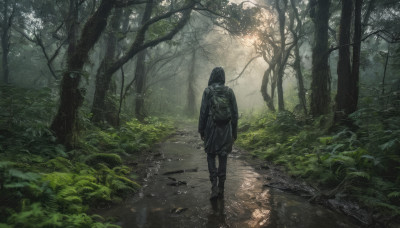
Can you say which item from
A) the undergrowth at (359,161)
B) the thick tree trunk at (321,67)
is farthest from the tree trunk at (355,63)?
the thick tree trunk at (321,67)

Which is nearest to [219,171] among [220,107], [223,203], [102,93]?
[223,203]

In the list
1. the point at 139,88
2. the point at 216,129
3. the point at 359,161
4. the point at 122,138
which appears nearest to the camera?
the point at 216,129

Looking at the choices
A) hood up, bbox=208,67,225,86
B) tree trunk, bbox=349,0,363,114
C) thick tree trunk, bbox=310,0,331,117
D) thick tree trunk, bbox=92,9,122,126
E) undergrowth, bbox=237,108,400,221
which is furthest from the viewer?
thick tree trunk, bbox=92,9,122,126

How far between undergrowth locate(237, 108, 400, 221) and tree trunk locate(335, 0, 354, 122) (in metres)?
0.59

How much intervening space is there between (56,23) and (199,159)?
618 inches

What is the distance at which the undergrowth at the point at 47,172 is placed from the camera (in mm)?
2672

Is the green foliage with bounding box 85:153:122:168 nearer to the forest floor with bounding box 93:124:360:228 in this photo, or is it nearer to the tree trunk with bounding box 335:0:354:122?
the forest floor with bounding box 93:124:360:228

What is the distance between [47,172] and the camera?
3.87m

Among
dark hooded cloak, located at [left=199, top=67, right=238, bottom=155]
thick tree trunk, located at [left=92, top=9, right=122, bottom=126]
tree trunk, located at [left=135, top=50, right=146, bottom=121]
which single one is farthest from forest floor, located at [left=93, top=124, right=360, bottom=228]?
tree trunk, located at [left=135, top=50, right=146, bottom=121]

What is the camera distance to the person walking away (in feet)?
14.8

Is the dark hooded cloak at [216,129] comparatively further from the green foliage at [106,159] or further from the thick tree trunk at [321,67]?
the thick tree trunk at [321,67]

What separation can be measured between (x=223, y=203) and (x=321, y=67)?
7.89 meters

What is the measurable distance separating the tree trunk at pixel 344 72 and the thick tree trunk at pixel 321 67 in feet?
5.94

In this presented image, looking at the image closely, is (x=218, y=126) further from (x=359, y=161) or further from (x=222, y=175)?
(x=359, y=161)
